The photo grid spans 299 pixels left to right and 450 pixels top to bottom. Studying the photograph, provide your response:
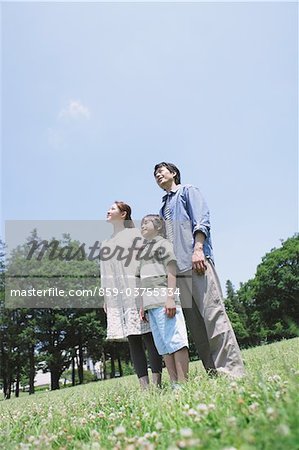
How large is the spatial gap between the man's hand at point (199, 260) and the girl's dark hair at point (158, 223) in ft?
2.62

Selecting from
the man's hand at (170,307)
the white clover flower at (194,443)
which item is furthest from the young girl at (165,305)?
the white clover flower at (194,443)

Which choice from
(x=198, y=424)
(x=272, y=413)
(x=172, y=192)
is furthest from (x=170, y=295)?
(x=272, y=413)

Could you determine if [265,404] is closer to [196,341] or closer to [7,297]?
[196,341]

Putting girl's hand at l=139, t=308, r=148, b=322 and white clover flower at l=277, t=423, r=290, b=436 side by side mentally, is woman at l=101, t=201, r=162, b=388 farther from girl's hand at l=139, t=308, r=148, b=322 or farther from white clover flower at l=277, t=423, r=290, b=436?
white clover flower at l=277, t=423, r=290, b=436

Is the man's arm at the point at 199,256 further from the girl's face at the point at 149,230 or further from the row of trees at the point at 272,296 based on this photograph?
the row of trees at the point at 272,296

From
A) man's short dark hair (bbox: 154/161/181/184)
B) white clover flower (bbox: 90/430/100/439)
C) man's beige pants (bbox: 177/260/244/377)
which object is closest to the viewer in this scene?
white clover flower (bbox: 90/430/100/439)

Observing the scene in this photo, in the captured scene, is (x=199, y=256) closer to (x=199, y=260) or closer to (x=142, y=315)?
(x=199, y=260)

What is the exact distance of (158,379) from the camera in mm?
5316

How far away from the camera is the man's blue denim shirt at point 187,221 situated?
445cm

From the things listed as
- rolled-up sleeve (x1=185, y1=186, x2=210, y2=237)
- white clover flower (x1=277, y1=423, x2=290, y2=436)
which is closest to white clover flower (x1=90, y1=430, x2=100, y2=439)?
white clover flower (x1=277, y1=423, x2=290, y2=436)

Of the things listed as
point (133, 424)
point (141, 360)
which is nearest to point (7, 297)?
point (141, 360)

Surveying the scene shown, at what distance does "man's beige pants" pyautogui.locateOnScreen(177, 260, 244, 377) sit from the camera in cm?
399

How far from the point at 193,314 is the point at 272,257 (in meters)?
46.8

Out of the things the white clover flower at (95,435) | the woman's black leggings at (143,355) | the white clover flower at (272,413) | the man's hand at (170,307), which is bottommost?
the white clover flower at (95,435)
